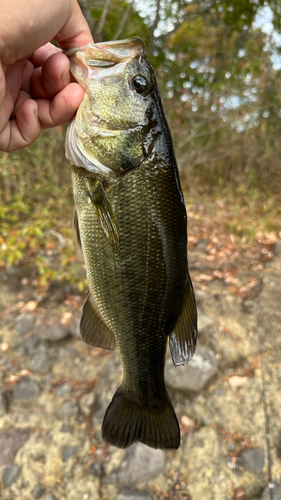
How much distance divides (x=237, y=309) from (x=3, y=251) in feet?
8.56

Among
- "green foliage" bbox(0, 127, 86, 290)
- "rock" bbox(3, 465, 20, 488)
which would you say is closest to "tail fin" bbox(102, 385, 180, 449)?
"rock" bbox(3, 465, 20, 488)

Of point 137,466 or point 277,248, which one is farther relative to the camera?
point 277,248

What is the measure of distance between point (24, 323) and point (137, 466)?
5.86 ft

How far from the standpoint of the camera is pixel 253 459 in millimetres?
2352

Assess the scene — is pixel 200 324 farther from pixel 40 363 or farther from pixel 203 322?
pixel 40 363

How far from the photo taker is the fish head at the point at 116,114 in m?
1.26

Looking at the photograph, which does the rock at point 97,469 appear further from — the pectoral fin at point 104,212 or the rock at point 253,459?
the pectoral fin at point 104,212

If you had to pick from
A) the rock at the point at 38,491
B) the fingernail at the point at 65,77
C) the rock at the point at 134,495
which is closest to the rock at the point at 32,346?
the rock at the point at 38,491

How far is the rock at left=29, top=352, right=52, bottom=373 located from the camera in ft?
9.70

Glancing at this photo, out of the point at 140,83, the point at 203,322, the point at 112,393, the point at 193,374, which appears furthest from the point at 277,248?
the point at 140,83

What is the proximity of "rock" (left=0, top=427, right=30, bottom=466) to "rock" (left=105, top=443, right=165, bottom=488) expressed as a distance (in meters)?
0.70

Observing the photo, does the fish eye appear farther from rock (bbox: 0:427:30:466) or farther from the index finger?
rock (bbox: 0:427:30:466)

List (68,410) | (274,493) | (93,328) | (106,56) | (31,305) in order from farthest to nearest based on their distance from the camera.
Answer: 1. (31,305)
2. (68,410)
3. (274,493)
4. (93,328)
5. (106,56)

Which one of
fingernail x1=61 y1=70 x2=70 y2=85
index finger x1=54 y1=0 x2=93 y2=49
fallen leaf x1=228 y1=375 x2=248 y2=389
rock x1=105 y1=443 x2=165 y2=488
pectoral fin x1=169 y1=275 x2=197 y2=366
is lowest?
fallen leaf x1=228 y1=375 x2=248 y2=389
